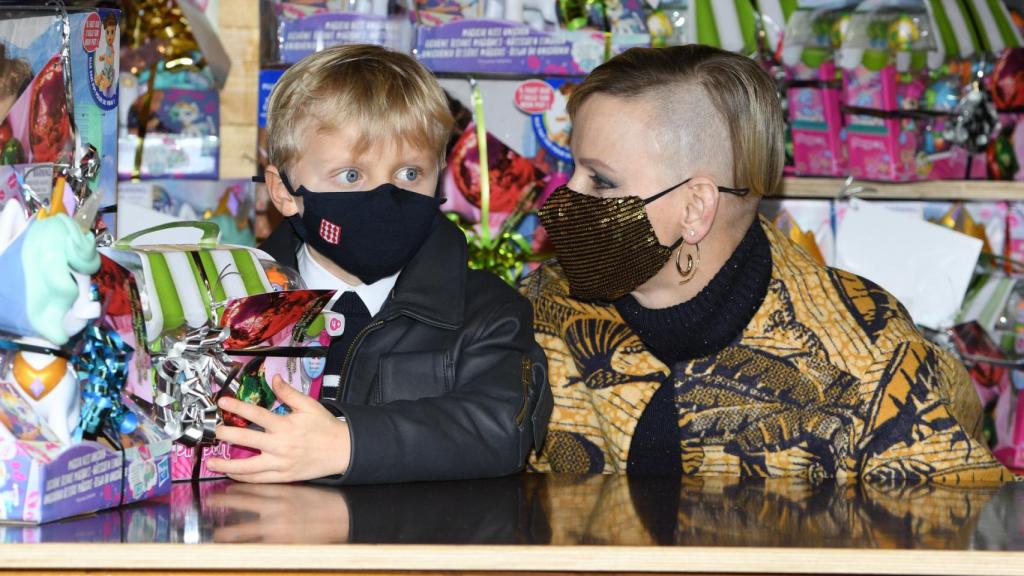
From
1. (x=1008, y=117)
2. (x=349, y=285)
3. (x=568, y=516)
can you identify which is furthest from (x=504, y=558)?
(x=1008, y=117)

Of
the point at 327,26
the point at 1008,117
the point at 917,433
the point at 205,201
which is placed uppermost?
the point at 327,26

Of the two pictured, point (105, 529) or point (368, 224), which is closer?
point (105, 529)

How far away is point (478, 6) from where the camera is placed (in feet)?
8.03

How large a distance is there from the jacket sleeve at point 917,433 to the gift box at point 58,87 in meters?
1.23

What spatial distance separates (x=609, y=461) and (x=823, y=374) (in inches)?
15.4

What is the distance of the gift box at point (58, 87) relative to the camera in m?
1.42

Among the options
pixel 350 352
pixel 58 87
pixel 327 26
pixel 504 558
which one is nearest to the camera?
pixel 504 558

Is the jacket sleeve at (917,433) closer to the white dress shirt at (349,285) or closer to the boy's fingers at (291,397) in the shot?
the white dress shirt at (349,285)

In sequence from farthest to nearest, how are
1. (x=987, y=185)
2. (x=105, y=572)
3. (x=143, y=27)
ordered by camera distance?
1. (x=987, y=185)
2. (x=143, y=27)
3. (x=105, y=572)

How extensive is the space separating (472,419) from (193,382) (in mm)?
379

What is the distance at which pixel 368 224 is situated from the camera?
5.65 feet

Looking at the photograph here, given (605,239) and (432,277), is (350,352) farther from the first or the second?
(605,239)

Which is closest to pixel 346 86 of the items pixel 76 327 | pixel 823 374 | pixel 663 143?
pixel 663 143

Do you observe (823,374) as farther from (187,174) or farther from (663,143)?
(187,174)
